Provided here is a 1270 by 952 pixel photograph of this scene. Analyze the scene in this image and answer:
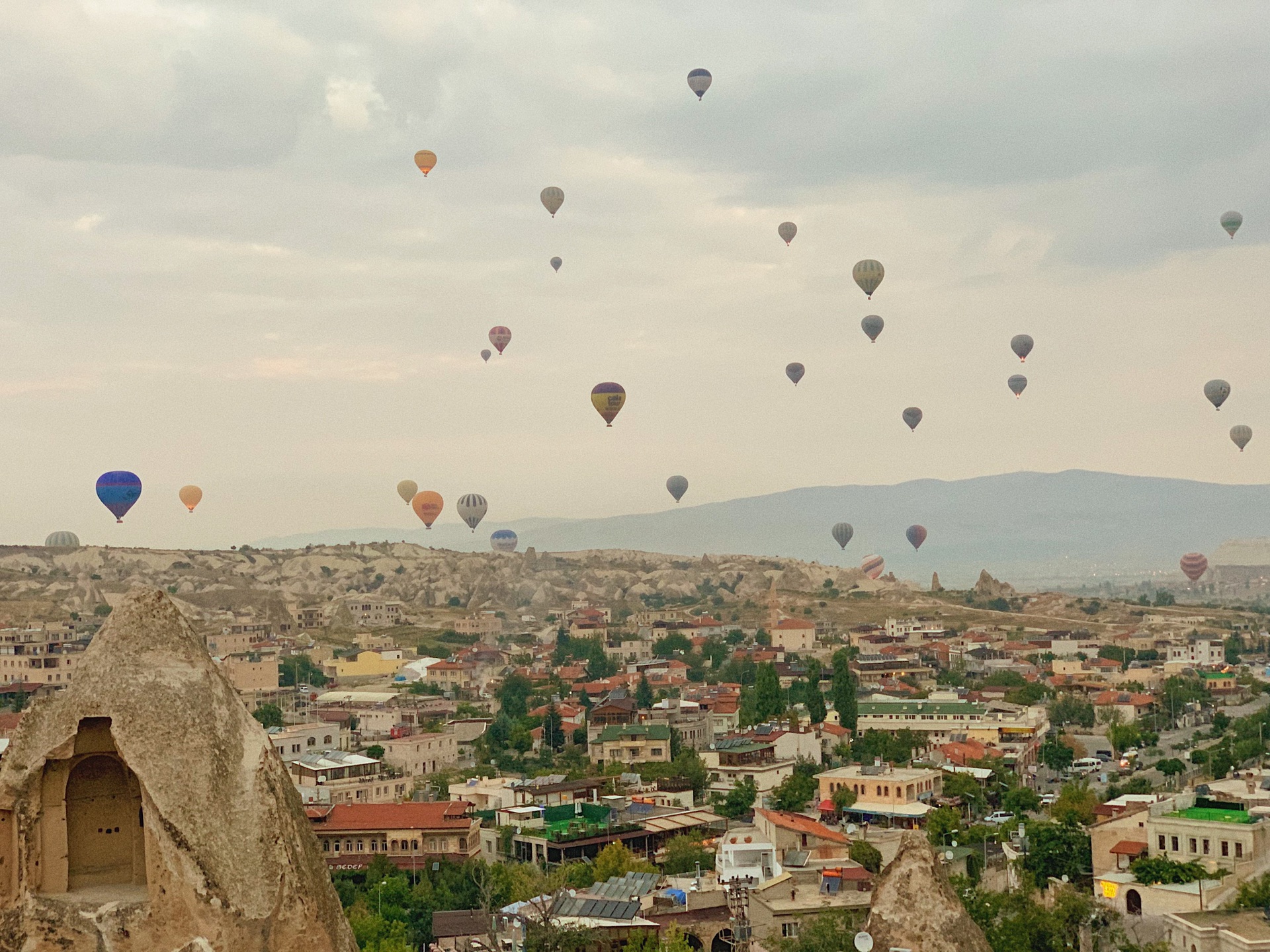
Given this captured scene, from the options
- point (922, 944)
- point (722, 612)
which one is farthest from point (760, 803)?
point (722, 612)

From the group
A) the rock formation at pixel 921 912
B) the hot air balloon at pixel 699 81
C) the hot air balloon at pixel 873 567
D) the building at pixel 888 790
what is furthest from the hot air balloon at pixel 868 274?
the hot air balloon at pixel 873 567

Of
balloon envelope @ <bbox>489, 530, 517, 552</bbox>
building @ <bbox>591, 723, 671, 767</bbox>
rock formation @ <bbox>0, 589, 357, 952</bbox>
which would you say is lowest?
building @ <bbox>591, 723, 671, 767</bbox>

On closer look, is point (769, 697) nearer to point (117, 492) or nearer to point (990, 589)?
point (117, 492)

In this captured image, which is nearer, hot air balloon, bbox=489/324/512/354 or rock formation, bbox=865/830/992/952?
rock formation, bbox=865/830/992/952

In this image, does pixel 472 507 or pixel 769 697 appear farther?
pixel 472 507

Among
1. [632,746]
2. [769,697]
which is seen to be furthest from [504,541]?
[632,746]

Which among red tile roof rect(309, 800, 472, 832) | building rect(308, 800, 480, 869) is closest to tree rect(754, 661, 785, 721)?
red tile roof rect(309, 800, 472, 832)

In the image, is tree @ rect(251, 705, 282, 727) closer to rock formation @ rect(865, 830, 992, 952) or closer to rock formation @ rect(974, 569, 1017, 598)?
rock formation @ rect(865, 830, 992, 952)
